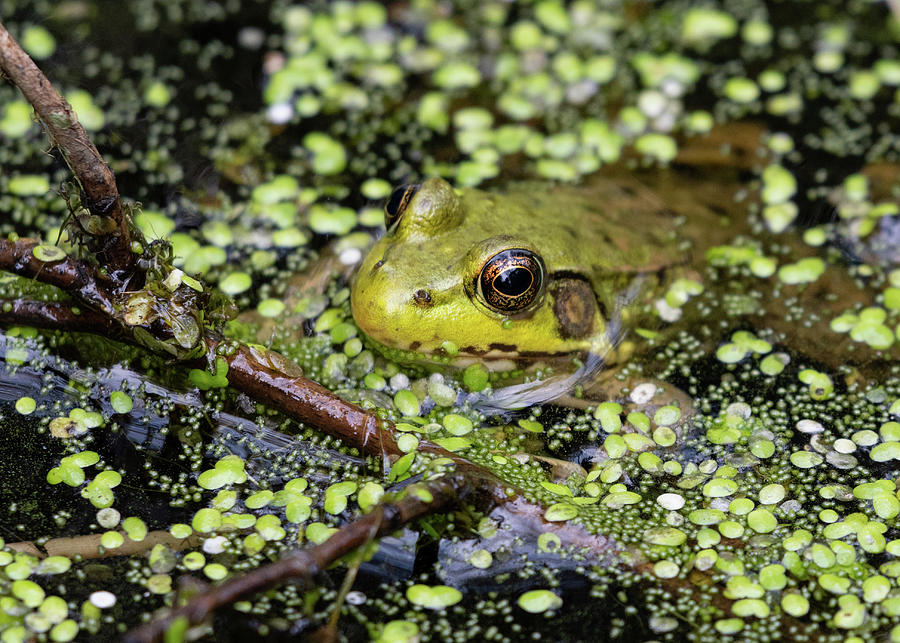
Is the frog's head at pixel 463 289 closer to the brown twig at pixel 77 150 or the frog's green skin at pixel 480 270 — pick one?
the frog's green skin at pixel 480 270

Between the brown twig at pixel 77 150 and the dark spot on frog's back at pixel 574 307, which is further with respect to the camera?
the dark spot on frog's back at pixel 574 307

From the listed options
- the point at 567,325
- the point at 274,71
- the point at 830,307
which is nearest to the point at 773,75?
the point at 830,307

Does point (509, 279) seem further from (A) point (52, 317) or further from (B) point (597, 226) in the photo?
(A) point (52, 317)

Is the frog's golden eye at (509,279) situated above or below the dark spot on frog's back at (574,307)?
below

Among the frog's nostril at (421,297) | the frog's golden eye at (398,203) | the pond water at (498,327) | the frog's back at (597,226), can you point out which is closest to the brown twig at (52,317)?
the pond water at (498,327)

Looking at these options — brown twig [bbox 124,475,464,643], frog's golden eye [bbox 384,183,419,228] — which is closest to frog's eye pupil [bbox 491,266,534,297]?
frog's golden eye [bbox 384,183,419,228]

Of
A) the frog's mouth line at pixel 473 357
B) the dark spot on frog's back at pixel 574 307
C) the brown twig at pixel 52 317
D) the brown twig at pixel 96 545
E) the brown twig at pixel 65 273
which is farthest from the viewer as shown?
the dark spot on frog's back at pixel 574 307

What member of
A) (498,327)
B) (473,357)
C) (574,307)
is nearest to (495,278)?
(498,327)
